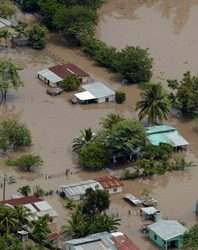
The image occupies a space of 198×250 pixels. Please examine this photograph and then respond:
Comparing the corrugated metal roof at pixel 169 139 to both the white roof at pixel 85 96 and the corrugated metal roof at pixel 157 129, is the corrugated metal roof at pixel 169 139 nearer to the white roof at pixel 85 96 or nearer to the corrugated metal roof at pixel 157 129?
the corrugated metal roof at pixel 157 129

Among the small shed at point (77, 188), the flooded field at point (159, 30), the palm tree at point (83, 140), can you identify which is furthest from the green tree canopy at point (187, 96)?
the small shed at point (77, 188)

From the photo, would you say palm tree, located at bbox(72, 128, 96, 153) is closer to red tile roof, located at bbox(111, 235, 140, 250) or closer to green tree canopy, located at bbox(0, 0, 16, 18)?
red tile roof, located at bbox(111, 235, 140, 250)

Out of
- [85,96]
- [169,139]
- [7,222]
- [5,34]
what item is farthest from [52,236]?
[5,34]

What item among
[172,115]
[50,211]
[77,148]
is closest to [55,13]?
[172,115]

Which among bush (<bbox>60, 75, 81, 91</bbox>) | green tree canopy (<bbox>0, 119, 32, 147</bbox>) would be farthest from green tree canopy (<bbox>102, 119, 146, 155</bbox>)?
bush (<bbox>60, 75, 81, 91</bbox>)

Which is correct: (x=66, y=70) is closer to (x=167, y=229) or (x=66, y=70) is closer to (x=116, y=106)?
(x=116, y=106)
